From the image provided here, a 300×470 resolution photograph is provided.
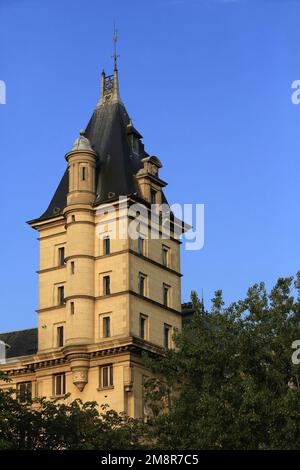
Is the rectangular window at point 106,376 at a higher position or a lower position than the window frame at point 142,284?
lower

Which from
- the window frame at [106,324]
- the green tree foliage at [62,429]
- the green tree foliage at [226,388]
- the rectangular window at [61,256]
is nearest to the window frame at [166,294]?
the window frame at [106,324]

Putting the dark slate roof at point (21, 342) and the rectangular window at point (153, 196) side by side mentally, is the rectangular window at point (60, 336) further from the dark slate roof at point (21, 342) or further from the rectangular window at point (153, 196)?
the rectangular window at point (153, 196)

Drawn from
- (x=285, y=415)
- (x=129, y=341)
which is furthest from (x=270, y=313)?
(x=129, y=341)

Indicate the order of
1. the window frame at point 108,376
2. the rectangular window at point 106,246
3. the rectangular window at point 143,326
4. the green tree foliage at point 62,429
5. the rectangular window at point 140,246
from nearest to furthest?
1. the green tree foliage at point 62,429
2. the window frame at point 108,376
3. the rectangular window at point 143,326
4. the rectangular window at point 106,246
5. the rectangular window at point 140,246

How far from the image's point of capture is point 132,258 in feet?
251

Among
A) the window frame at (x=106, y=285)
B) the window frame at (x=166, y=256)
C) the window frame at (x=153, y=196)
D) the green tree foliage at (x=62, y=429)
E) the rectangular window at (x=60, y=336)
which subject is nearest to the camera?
the green tree foliage at (x=62, y=429)

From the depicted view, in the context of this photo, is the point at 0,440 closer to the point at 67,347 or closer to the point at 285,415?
the point at 285,415

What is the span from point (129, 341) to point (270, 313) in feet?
70.6

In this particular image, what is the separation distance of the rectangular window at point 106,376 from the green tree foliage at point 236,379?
17.6 m

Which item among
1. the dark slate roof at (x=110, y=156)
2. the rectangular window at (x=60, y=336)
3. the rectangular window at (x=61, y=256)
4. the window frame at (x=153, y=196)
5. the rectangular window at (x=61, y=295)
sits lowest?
the rectangular window at (x=60, y=336)

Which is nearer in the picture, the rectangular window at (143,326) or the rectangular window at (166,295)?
the rectangular window at (143,326)

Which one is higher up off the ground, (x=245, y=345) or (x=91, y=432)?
(x=245, y=345)

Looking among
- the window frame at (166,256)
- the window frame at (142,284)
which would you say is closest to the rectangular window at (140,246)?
the window frame at (142,284)

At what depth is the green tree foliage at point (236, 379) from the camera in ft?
158
